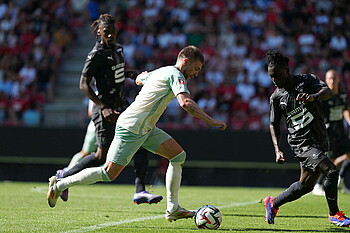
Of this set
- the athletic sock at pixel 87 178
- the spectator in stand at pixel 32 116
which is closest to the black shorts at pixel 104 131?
the athletic sock at pixel 87 178

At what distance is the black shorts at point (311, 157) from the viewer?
23.7 ft

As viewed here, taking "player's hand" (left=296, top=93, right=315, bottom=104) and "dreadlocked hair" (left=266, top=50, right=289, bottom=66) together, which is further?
"dreadlocked hair" (left=266, top=50, right=289, bottom=66)

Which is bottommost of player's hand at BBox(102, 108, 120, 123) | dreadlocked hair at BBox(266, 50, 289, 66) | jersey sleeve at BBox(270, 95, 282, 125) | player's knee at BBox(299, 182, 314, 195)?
player's knee at BBox(299, 182, 314, 195)

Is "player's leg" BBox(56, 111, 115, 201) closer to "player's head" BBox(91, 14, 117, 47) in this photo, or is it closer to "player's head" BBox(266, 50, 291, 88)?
"player's head" BBox(91, 14, 117, 47)

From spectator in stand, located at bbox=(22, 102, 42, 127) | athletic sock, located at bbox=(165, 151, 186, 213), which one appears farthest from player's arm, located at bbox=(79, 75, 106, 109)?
spectator in stand, located at bbox=(22, 102, 42, 127)

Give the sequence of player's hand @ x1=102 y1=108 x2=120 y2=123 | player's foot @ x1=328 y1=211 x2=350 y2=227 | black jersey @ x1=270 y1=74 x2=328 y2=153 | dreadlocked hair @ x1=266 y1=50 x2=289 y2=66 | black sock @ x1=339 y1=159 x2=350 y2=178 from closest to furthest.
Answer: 1. player's foot @ x1=328 y1=211 x2=350 y2=227
2. dreadlocked hair @ x1=266 y1=50 x2=289 y2=66
3. black jersey @ x1=270 y1=74 x2=328 y2=153
4. player's hand @ x1=102 y1=108 x2=120 y2=123
5. black sock @ x1=339 y1=159 x2=350 y2=178

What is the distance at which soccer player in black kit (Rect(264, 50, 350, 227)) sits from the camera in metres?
7.24

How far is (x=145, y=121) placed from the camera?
7152 millimetres

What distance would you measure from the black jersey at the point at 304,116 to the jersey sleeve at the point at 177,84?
4.54 ft

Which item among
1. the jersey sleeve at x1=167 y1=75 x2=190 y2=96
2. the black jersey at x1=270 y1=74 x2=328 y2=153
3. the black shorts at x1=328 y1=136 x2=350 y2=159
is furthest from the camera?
the black shorts at x1=328 y1=136 x2=350 y2=159

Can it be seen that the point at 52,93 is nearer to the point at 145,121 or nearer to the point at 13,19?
the point at 13,19

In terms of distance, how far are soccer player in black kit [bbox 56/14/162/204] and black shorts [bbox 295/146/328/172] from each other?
92.8 inches

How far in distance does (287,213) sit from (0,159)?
10355mm

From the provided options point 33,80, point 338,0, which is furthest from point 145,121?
point 338,0
